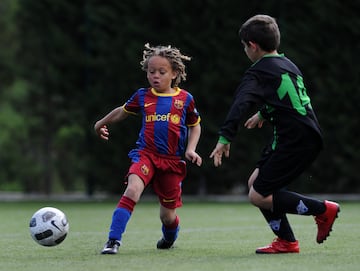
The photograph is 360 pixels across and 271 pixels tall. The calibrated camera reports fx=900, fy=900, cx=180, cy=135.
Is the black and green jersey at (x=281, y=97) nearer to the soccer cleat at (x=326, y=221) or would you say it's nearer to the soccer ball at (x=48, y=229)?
the soccer cleat at (x=326, y=221)

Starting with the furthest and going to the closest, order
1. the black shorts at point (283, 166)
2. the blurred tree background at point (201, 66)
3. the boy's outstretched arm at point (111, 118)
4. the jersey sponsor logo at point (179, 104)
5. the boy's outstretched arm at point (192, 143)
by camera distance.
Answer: the blurred tree background at point (201, 66), the boy's outstretched arm at point (111, 118), the jersey sponsor logo at point (179, 104), the boy's outstretched arm at point (192, 143), the black shorts at point (283, 166)

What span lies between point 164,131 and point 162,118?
4.2 inches

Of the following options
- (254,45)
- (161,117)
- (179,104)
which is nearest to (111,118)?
(161,117)

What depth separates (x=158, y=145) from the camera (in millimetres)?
6938

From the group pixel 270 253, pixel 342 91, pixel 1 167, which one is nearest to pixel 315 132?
pixel 270 253

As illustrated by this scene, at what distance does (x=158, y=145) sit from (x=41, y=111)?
815 inches

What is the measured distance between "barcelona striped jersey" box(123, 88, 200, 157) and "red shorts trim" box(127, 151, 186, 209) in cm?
7

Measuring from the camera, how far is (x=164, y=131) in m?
6.96

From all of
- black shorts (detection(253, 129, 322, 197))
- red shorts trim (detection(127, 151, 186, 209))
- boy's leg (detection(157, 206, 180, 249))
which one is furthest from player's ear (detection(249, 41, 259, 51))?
boy's leg (detection(157, 206, 180, 249))

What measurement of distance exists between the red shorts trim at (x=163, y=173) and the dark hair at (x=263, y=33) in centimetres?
119

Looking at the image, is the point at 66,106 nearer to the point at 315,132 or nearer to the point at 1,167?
the point at 1,167

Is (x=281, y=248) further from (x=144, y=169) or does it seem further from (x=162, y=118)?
(x=162, y=118)

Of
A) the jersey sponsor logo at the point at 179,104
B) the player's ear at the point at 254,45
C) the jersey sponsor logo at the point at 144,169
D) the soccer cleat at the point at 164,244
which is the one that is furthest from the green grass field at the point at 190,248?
the player's ear at the point at 254,45

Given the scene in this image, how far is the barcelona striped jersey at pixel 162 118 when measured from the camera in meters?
6.95
